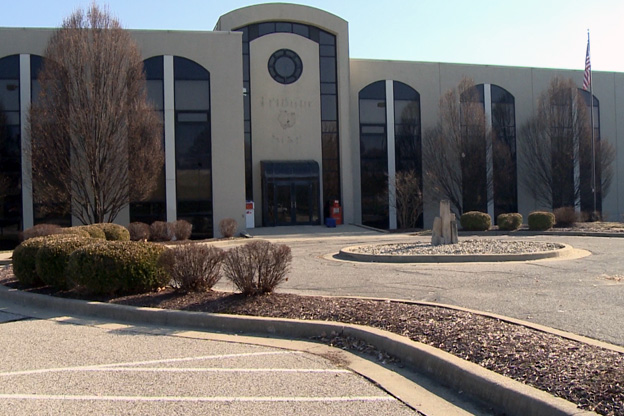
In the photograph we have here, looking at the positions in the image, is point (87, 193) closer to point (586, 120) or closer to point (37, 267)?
point (37, 267)

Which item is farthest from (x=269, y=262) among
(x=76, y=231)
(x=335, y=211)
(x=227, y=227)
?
(x=335, y=211)

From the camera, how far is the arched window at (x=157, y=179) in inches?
1160

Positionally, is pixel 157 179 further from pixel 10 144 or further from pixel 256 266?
pixel 256 266

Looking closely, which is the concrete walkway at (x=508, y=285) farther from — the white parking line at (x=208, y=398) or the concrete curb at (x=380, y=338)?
the white parking line at (x=208, y=398)

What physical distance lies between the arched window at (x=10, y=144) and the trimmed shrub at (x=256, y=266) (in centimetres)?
2386

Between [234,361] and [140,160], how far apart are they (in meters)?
22.3

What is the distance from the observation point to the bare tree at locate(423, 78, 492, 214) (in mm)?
35844

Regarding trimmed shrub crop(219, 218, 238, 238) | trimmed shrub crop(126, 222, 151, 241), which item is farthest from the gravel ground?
trimmed shrub crop(219, 218, 238, 238)

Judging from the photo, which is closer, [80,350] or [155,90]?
[80,350]

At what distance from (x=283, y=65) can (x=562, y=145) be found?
18399 mm

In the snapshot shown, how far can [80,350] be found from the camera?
22.1 ft

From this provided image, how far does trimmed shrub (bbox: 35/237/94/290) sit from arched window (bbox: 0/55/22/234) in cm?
2056

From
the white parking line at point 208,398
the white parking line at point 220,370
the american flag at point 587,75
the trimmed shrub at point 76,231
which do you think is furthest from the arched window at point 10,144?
the american flag at point 587,75

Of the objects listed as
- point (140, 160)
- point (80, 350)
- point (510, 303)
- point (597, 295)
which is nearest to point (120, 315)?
point (80, 350)
